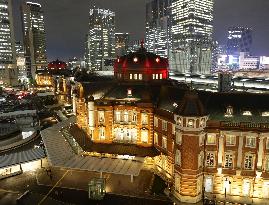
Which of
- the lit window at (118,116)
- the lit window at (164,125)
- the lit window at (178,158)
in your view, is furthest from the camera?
the lit window at (118,116)

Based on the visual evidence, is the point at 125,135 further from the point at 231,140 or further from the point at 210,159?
the point at 231,140

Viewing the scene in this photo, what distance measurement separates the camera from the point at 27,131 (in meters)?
80.8

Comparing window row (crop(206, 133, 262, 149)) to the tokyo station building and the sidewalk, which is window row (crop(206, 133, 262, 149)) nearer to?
the tokyo station building

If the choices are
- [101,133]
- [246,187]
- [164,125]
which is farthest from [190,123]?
[101,133]

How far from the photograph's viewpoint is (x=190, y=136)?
156 ft

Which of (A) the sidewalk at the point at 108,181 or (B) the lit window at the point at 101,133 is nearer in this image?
(A) the sidewalk at the point at 108,181

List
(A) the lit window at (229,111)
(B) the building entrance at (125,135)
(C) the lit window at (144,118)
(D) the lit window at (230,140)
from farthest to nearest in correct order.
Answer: (B) the building entrance at (125,135), (C) the lit window at (144,118), (A) the lit window at (229,111), (D) the lit window at (230,140)

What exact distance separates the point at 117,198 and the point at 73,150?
60.5ft

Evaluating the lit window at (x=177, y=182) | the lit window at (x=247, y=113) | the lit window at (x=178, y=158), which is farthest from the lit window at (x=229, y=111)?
the lit window at (x=177, y=182)

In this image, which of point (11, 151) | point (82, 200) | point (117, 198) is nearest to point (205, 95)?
point (117, 198)

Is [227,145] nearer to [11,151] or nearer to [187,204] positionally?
[187,204]

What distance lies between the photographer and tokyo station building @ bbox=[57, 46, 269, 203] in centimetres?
4741

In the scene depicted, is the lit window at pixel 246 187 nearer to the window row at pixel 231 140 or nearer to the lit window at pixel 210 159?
the lit window at pixel 210 159

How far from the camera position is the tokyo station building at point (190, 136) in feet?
156
